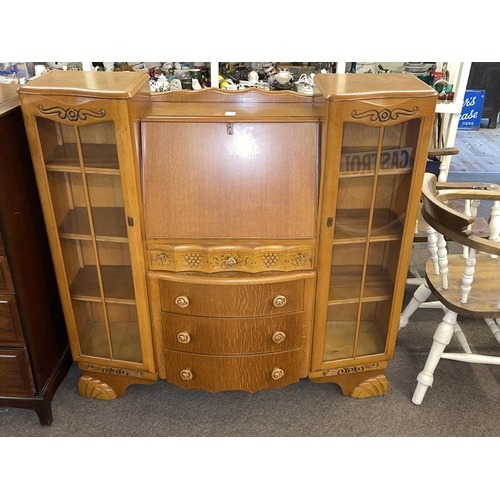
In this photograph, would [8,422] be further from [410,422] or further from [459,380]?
[459,380]

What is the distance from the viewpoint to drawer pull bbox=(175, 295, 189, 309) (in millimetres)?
1898

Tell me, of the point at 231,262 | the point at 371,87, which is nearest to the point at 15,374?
the point at 231,262

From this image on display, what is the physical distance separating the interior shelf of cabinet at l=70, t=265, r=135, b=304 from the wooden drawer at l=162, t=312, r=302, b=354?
18 centimetres

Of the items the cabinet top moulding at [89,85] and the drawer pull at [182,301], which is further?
the drawer pull at [182,301]

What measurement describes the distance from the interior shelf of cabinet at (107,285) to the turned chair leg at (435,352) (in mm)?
1274

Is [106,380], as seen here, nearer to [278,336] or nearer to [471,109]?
[278,336]

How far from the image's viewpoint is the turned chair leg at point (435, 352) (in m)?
2.09

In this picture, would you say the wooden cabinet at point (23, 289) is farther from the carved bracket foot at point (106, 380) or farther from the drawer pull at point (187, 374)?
the drawer pull at point (187, 374)

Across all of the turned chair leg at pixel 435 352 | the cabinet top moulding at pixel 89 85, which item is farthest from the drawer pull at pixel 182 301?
the turned chair leg at pixel 435 352

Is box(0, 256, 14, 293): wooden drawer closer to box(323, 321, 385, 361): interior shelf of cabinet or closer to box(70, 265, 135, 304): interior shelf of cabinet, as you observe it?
box(70, 265, 135, 304): interior shelf of cabinet

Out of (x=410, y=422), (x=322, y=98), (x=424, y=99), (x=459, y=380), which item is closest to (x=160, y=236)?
(x=322, y=98)

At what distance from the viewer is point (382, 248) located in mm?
2012

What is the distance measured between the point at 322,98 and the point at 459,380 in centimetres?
149

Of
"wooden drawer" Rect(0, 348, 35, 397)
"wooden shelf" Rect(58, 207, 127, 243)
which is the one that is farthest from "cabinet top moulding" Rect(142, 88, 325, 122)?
"wooden drawer" Rect(0, 348, 35, 397)
